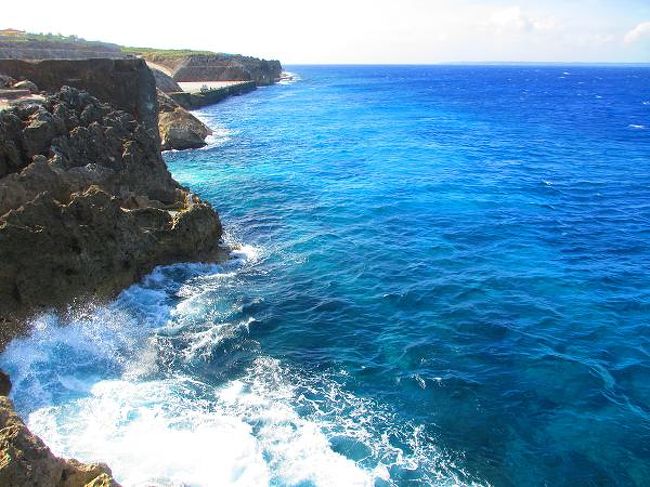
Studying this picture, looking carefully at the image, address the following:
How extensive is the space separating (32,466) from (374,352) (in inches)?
534

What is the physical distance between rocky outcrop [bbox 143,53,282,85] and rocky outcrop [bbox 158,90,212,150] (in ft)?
266

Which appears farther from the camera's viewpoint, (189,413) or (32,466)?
(189,413)

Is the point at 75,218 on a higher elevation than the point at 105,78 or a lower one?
lower

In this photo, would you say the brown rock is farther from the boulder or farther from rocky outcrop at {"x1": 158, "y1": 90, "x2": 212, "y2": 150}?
rocky outcrop at {"x1": 158, "y1": 90, "x2": 212, "y2": 150}

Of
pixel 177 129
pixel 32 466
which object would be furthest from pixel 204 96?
pixel 32 466

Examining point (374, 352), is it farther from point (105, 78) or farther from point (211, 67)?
point (211, 67)

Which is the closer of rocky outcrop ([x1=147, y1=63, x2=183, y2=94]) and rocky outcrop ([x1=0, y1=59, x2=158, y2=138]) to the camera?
rocky outcrop ([x1=0, y1=59, x2=158, y2=138])

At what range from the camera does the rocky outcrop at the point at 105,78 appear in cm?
3641

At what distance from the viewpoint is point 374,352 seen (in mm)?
21156

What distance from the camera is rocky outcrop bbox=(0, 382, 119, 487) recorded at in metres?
9.88

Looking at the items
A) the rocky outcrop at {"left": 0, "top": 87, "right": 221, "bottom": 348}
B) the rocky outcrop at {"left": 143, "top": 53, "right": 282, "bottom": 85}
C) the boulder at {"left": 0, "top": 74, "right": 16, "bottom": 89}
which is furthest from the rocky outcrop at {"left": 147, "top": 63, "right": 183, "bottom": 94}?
the rocky outcrop at {"left": 0, "top": 87, "right": 221, "bottom": 348}

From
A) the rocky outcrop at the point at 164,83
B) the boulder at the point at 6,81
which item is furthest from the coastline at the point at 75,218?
the rocky outcrop at the point at 164,83

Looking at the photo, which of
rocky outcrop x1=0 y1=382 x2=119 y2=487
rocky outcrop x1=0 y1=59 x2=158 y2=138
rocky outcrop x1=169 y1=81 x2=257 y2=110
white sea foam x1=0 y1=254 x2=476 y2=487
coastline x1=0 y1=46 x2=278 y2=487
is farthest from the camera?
rocky outcrop x1=169 y1=81 x2=257 y2=110

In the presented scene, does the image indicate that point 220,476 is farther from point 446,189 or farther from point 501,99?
point 501,99
